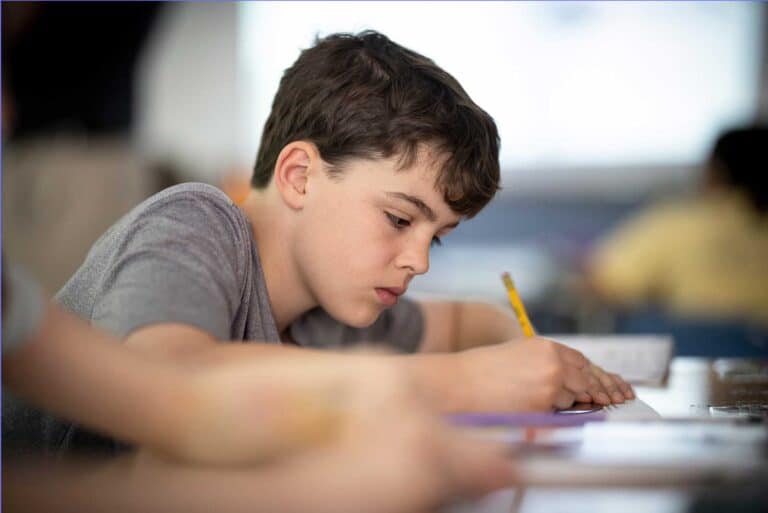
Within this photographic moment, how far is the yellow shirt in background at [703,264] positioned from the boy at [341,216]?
4.14 feet

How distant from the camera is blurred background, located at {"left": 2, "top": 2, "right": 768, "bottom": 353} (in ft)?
7.76

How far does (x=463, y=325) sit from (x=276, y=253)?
0.33 m

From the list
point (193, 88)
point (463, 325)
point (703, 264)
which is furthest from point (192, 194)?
point (193, 88)

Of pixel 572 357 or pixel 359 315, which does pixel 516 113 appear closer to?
pixel 359 315

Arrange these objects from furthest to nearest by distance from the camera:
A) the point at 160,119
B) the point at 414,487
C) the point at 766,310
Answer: the point at 160,119
the point at 766,310
the point at 414,487

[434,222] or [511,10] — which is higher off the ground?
[511,10]

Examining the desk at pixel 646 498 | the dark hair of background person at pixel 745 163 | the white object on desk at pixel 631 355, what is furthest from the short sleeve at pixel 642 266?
the desk at pixel 646 498

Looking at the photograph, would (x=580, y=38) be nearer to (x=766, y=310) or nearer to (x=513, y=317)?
(x=766, y=310)

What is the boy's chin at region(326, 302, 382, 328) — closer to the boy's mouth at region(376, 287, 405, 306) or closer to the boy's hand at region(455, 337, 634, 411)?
the boy's mouth at region(376, 287, 405, 306)

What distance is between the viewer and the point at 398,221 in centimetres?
66

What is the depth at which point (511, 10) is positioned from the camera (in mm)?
2412

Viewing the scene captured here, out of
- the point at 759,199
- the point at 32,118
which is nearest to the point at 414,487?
the point at 759,199

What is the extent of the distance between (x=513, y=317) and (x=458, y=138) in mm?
299

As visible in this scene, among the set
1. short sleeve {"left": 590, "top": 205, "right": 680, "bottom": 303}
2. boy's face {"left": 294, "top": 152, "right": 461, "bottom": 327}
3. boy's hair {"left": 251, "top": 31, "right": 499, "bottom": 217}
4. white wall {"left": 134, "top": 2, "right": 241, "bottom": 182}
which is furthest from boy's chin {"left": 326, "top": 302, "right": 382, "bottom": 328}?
white wall {"left": 134, "top": 2, "right": 241, "bottom": 182}
